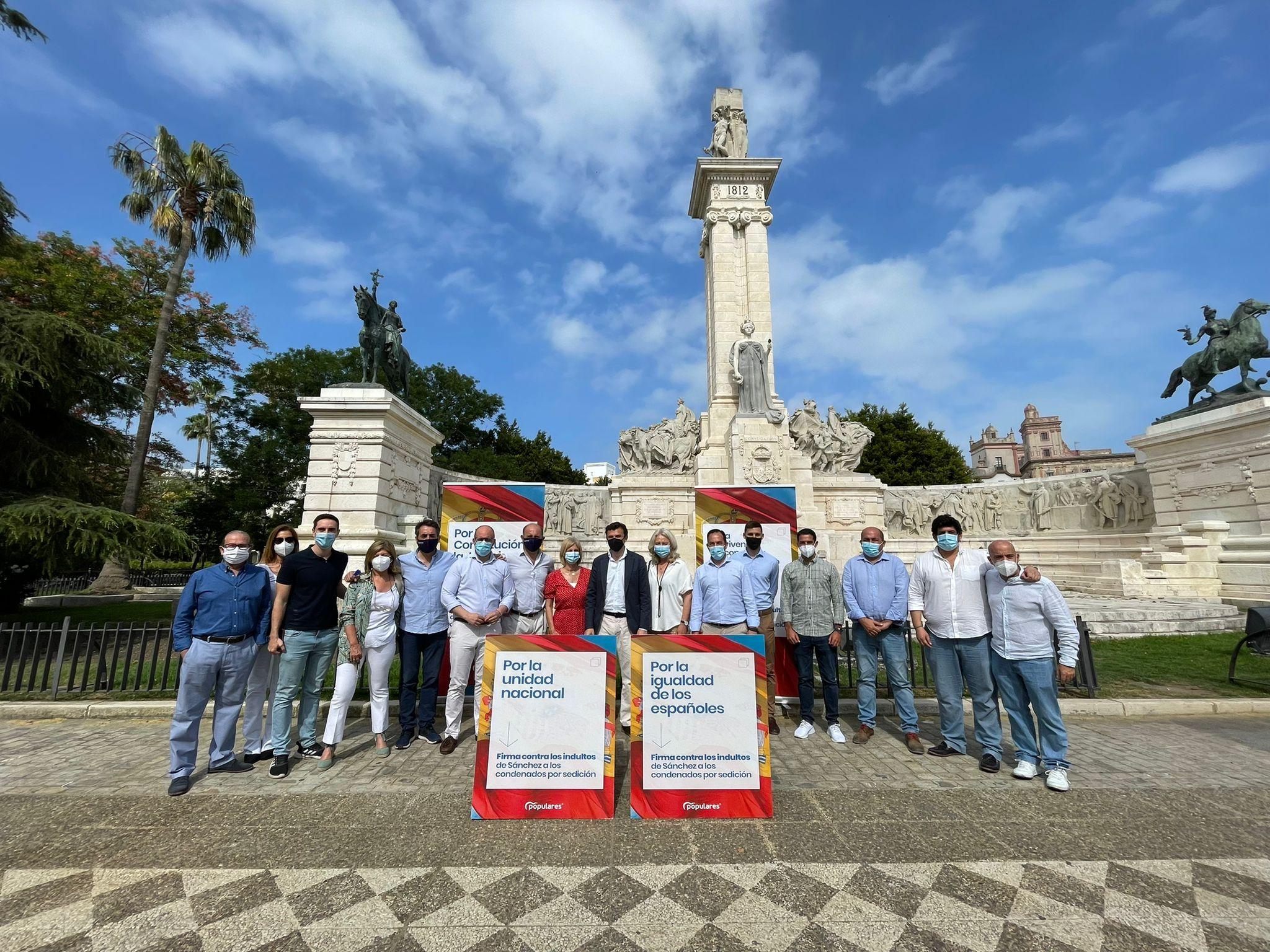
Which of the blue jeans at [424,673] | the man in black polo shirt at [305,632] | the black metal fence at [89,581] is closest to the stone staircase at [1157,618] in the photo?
the blue jeans at [424,673]

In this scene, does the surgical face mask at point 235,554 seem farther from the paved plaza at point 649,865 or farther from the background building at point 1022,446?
the background building at point 1022,446

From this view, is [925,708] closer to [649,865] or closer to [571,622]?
[571,622]

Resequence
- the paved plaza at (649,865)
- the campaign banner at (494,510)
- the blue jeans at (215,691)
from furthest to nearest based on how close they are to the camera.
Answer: the campaign banner at (494,510)
the blue jeans at (215,691)
the paved plaza at (649,865)

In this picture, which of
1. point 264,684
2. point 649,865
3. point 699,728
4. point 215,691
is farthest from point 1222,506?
point 215,691

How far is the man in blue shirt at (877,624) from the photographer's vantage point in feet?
17.1

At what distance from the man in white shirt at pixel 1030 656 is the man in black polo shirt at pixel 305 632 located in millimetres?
5797

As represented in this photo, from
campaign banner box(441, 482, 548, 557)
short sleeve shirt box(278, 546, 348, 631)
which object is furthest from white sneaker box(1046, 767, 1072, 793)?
campaign banner box(441, 482, 548, 557)

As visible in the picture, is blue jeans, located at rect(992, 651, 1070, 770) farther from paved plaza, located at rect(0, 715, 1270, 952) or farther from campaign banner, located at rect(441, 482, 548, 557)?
campaign banner, located at rect(441, 482, 548, 557)

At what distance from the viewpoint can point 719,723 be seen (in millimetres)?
3779

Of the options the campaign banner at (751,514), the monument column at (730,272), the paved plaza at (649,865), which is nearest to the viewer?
the paved plaza at (649,865)

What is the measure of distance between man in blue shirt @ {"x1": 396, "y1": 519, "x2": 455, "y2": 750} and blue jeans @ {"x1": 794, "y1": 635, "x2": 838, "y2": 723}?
3651mm

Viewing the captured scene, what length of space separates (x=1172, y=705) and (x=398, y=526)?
14.0m

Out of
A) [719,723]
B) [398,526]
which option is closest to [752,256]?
[398,526]

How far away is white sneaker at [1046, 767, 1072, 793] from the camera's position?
13.4 ft
